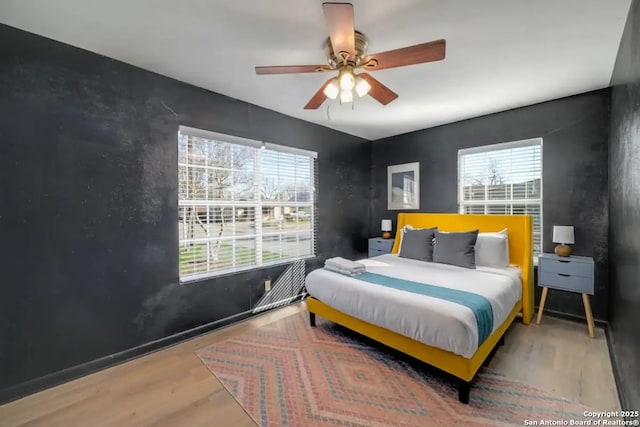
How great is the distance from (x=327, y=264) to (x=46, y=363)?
2.42 m

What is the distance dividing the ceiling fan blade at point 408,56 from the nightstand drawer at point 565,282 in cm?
266

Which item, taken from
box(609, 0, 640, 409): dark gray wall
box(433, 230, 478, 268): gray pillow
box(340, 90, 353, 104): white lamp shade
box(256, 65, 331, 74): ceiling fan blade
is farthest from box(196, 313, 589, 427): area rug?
box(256, 65, 331, 74): ceiling fan blade

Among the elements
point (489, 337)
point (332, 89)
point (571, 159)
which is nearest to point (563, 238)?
point (571, 159)

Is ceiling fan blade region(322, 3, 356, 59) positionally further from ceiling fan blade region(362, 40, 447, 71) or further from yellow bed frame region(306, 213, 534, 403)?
yellow bed frame region(306, 213, 534, 403)

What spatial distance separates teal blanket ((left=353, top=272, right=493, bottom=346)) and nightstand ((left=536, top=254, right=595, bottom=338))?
4.69 ft

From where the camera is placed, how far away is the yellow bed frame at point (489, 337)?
188 centimetres

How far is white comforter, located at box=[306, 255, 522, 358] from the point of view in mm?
1831

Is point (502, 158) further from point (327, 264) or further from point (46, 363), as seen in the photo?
point (46, 363)

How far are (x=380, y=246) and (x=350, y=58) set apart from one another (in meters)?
3.20

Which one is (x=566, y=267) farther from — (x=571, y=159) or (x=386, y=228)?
(x=386, y=228)

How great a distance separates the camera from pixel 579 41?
2066 mm

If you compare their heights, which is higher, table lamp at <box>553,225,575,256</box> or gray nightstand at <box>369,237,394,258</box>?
table lamp at <box>553,225,575,256</box>

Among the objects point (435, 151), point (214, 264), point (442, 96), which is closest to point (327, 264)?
point (214, 264)

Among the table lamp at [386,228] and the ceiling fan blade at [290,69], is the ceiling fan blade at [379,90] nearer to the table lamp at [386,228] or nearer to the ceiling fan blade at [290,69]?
the ceiling fan blade at [290,69]
